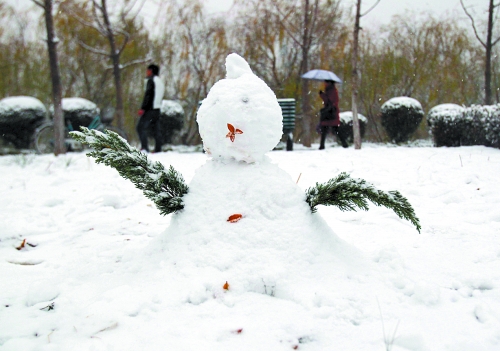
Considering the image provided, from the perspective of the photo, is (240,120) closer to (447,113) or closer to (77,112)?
(447,113)

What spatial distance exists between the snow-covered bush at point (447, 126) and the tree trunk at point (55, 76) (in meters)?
7.44

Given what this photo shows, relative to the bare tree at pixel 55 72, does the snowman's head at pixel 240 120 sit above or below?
below

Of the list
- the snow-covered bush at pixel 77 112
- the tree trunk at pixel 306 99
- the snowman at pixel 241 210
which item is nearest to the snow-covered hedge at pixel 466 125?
the tree trunk at pixel 306 99

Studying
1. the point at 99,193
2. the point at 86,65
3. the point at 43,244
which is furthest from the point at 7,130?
the point at 43,244

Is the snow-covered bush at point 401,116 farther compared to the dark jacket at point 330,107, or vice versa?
the snow-covered bush at point 401,116

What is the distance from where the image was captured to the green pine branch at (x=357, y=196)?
195 centimetres

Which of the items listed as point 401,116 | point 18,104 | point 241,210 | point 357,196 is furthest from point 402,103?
point 18,104

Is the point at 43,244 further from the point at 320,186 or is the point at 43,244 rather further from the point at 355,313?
the point at 355,313

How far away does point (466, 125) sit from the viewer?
24.8ft

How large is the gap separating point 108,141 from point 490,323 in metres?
2.00

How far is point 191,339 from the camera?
56.6 inches

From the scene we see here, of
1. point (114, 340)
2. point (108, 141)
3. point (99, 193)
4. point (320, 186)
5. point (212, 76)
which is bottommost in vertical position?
point (114, 340)

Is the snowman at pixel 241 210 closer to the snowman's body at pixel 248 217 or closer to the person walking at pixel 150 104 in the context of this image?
the snowman's body at pixel 248 217

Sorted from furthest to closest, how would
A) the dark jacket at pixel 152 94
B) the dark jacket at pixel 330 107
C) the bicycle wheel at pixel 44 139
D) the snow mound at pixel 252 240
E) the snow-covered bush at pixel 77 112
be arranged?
the snow-covered bush at pixel 77 112, the bicycle wheel at pixel 44 139, the dark jacket at pixel 330 107, the dark jacket at pixel 152 94, the snow mound at pixel 252 240
